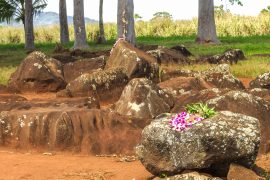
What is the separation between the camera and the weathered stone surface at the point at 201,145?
699 centimetres

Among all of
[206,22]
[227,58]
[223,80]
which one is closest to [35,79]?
[223,80]

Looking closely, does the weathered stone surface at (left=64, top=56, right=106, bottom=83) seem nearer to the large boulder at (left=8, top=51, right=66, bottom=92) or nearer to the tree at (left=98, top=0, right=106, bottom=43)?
the large boulder at (left=8, top=51, right=66, bottom=92)

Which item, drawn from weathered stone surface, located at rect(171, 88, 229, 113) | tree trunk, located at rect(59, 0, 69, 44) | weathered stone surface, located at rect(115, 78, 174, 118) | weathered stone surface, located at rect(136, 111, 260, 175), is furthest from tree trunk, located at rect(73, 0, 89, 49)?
weathered stone surface, located at rect(136, 111, 260, 175)

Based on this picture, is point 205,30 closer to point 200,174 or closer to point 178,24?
point 178,24

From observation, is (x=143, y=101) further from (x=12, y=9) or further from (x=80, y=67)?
(x=12, y=9)

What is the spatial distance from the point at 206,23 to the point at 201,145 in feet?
77.5


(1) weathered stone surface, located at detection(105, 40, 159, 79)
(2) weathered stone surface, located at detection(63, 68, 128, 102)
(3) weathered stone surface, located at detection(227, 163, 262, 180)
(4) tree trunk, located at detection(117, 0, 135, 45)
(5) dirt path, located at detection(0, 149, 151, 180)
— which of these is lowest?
(5) dirt path, located at detection(0, 149, 151, 180)

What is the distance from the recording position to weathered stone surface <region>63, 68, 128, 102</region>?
543 inches

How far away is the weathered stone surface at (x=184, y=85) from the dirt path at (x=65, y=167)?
4.23 m

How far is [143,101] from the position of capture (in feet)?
36.8

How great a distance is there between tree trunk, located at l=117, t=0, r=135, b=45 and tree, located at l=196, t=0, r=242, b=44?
7.19 m

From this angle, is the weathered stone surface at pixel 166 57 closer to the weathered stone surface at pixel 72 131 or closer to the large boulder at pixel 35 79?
the large boulder at pixel 35 79

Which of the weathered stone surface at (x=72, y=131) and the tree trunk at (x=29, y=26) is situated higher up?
the tree trunk at (x=29, y=26)

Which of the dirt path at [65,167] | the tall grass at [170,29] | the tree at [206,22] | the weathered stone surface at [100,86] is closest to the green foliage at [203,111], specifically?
the dirt path at [65,167]
